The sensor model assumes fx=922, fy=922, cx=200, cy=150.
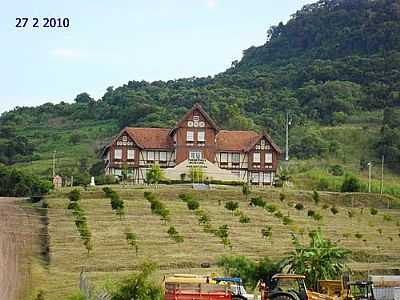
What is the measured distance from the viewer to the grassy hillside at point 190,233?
3853cm

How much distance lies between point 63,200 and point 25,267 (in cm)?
1507

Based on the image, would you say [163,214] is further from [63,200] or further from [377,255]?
[377,255]

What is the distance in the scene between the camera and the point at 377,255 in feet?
150

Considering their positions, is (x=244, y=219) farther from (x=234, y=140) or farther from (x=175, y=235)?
(x=234, y=140)

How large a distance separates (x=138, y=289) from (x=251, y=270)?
410 inches

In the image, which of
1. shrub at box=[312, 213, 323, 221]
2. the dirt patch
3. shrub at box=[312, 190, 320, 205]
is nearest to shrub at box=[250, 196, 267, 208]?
shrub at box=[312, 213, 323, 221]

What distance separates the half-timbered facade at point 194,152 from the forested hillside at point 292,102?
5766 millimetres

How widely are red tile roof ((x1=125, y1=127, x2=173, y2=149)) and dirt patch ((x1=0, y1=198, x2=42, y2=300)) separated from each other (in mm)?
20433

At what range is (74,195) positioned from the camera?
51.9 meters

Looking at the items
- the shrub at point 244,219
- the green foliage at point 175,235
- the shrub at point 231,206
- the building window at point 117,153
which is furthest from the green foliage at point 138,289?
the building window at point 117,153

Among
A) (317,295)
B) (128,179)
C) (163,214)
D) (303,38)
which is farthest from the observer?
(303,38)

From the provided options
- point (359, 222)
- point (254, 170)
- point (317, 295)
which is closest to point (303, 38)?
point (254, 170)

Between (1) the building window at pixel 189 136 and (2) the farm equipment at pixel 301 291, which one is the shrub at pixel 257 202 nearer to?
(1) the building window at pixel 189 136

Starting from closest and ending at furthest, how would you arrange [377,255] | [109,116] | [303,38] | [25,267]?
[25,267]
[377,255]
[109,116]
[303,38]
